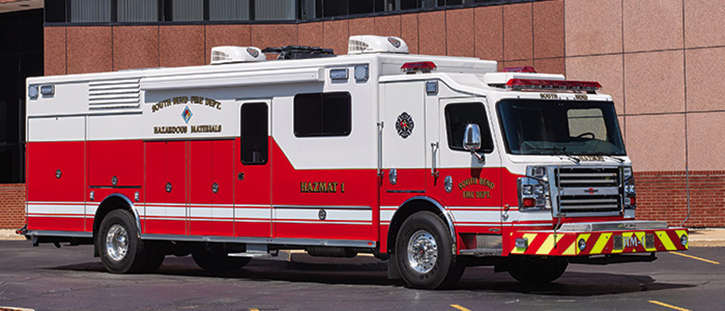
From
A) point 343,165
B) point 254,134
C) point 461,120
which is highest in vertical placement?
point 461,120

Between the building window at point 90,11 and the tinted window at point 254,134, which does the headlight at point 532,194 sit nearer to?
the tinted window at point 254,134

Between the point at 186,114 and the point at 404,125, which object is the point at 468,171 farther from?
the point at 186,114

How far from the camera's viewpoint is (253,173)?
56.1ft

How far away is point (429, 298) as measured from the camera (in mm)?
14344

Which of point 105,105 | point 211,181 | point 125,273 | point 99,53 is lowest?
point 125,273

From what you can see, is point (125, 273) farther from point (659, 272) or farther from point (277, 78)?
point (659, 272)

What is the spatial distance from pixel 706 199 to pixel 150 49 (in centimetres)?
1703

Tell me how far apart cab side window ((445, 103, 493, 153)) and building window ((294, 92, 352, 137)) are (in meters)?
1.57

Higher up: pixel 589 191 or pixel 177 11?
pixel 177 11

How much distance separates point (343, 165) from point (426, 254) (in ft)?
5.97

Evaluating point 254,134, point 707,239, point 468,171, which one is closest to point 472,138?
point 468,171

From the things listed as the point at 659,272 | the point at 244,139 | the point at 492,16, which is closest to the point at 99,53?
the point at 492,16

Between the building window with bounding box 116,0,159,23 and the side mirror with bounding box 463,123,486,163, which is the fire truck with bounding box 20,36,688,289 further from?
the building window with bounding box 116,0,159,23

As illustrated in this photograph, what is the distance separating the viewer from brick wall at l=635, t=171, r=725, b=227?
1102 inches
